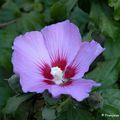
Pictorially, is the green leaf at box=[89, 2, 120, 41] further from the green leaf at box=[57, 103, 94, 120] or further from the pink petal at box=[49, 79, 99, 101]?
the pink petal at box=[49, 79, 99, 101]

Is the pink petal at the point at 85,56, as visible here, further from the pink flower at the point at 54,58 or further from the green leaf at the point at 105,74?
the green leaf at the point at 105,74

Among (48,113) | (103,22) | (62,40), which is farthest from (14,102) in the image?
(103,22)

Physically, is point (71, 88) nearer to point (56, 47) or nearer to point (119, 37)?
point (56, 47)

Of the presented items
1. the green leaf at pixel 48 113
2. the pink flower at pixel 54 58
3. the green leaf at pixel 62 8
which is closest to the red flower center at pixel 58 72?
the pink flower at pixel 54 58

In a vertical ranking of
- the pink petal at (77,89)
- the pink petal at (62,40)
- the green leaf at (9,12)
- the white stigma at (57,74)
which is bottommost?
the pink petal at (77,89)

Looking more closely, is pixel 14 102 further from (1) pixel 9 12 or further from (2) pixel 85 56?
(1) pixel 9 12
